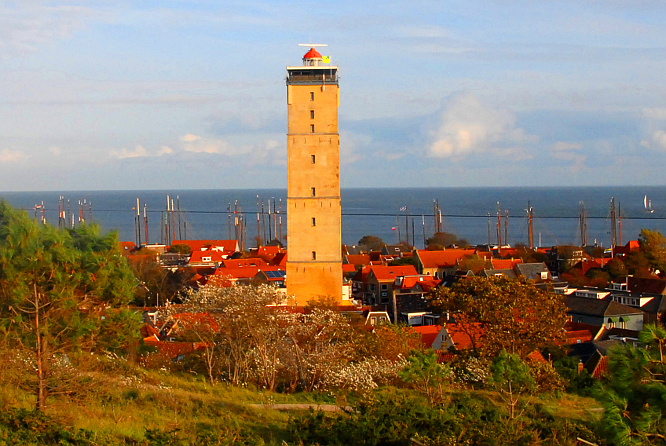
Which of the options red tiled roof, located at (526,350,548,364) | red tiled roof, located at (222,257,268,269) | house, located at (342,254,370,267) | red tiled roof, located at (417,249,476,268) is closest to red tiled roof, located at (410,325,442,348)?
red tiled roof, located at (526,350,548,364)

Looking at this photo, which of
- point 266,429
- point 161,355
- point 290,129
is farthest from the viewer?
point 290,129

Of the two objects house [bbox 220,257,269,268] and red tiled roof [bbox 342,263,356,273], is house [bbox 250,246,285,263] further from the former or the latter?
red tiled roof [bbox 342,263,356,273]

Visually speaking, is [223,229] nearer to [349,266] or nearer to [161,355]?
[349,266]

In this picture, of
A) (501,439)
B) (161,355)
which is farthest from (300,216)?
(501,439)

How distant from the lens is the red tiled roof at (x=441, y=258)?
50.5 m

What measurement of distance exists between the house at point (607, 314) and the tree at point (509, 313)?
16578 mm

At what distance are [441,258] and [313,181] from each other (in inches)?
1045

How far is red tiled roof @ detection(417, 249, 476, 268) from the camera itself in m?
50.5

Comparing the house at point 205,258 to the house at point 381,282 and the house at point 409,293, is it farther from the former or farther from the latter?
the house at point 409,293

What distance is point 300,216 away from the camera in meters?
27.1

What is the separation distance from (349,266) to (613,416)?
45.1 metres

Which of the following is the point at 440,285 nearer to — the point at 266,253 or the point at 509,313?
the point at 509,313

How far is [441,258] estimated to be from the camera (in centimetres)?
5141

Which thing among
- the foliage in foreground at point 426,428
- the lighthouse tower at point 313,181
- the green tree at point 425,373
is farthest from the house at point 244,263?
the foliage in foreground at point 426,428
